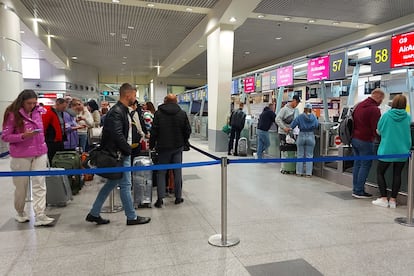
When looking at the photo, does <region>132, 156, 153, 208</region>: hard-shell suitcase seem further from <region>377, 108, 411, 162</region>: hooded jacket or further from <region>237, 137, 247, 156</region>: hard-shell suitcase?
<region>237, 137, 247, 156</region>: hard-shell suitcase

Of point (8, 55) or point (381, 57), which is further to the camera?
point (8, 55)

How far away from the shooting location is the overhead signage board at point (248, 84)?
9.61 metres

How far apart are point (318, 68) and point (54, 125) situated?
5040mm

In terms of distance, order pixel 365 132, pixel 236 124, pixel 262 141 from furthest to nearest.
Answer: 1. pixel 236 124
2. pixel 262 141
3. pixel 365 132

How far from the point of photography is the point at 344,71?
5.88 meters

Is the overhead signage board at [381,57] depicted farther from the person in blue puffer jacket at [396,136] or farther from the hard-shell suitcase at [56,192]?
the hard-shell suitcase at [56,192]

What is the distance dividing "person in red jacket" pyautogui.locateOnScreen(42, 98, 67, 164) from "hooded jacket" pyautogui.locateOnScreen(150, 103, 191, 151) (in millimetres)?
1367

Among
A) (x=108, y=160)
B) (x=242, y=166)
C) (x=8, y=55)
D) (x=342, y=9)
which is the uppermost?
(x=342, y=9)

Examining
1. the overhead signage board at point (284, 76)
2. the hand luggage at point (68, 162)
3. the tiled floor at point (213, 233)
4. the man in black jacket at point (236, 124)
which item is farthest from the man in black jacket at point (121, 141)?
the man in black jacket at point (236, 124)

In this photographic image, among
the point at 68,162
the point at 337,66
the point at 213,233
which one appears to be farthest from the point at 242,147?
the point at 213,233

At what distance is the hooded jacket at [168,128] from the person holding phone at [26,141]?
135cm

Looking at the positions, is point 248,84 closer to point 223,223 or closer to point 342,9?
point 342,9

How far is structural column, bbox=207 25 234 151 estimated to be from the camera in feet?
29.5

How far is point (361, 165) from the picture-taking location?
4605 mm
